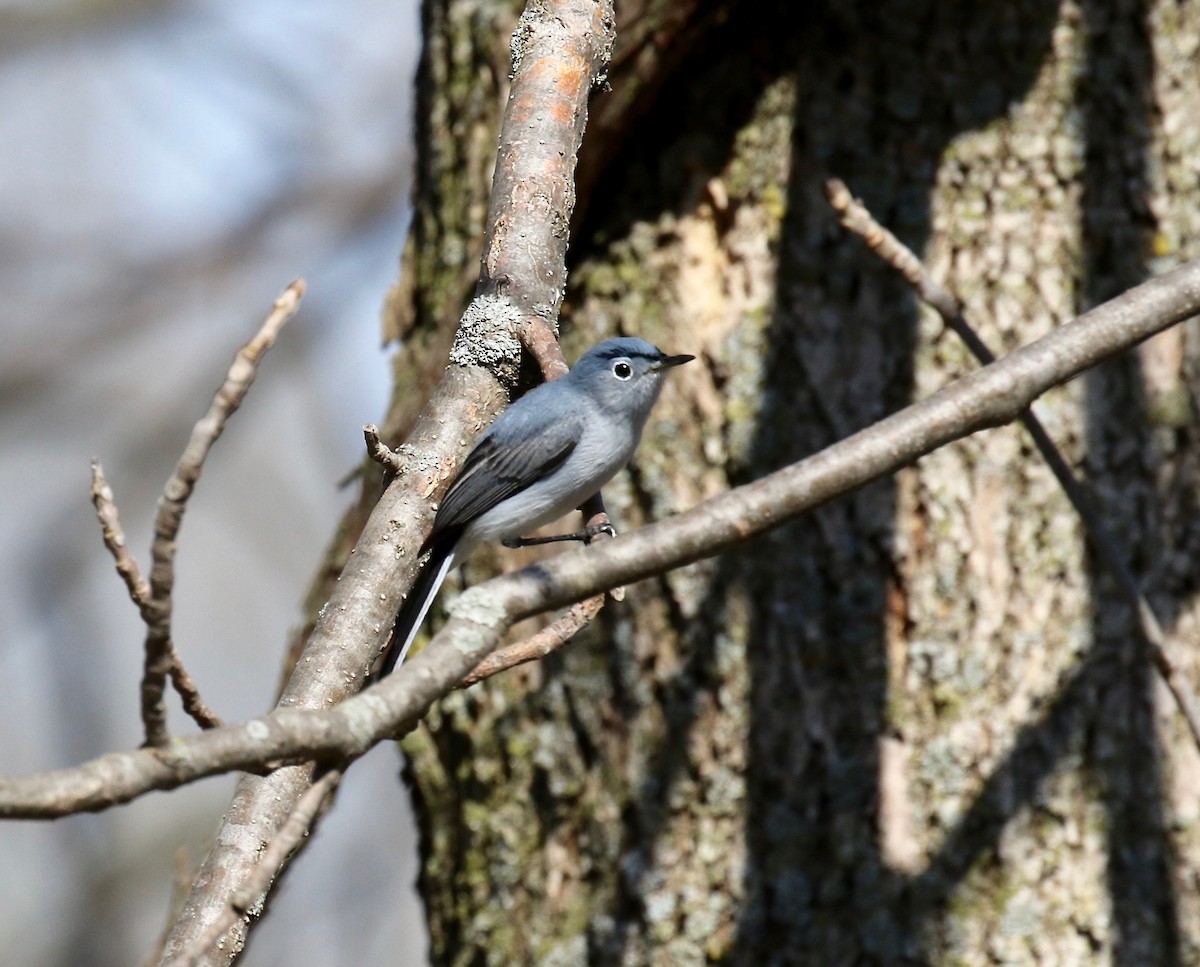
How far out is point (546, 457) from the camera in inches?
103

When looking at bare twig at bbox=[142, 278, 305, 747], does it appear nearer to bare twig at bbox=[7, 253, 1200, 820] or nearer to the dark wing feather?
bare twig at bbox=[7, 253, 1200, 820]

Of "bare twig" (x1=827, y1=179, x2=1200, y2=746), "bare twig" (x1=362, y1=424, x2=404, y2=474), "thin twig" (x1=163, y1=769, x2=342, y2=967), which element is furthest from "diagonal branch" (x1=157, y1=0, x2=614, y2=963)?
"bare twig" (x1=827, y1=179, x2=1200, y2=746)

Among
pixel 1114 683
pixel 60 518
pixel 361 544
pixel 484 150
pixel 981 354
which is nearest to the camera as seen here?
pixel 361 544

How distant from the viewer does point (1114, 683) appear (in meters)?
2.71

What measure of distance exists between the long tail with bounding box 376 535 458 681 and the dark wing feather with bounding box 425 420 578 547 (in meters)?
0.10

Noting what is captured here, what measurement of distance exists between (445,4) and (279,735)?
2660mm

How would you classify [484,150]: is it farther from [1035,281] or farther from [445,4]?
[1035,281]

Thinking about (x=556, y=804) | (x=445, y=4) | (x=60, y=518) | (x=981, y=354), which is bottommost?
(x=556, y=804)

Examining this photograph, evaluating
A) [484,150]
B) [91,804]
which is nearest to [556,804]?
[484,150]

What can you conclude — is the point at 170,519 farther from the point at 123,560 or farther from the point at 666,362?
the point at 666,362

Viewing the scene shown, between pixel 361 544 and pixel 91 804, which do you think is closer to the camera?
pixel 91 804

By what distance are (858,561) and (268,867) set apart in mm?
1939

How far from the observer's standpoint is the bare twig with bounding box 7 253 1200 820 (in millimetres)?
1069

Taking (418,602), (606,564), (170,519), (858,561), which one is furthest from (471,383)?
(858,561)
